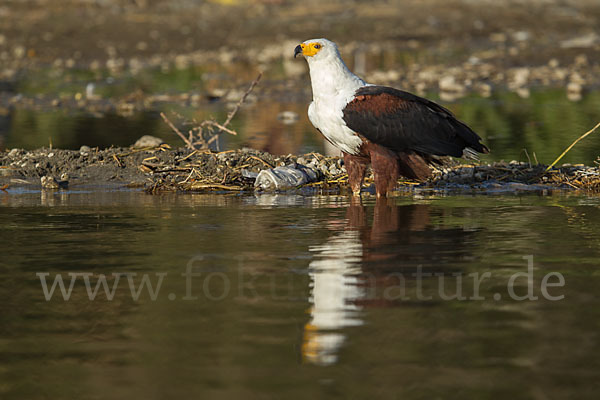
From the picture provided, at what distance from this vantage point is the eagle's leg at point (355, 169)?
445 inches

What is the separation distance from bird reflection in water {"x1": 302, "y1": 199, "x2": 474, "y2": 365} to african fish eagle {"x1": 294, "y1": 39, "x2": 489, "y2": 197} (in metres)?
0.67

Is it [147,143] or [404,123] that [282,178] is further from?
[147,143]

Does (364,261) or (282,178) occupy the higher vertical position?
(282,178)

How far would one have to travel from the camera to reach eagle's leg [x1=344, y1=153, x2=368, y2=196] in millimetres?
11297

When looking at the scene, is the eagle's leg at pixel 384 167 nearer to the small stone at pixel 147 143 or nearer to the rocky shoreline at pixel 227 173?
the rocky shoreline at pixel 227 173

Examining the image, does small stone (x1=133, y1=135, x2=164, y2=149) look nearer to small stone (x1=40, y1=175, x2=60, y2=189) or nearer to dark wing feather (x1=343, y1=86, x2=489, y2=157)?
small stone (x1=40, y1=175, x2=60, y2=189)

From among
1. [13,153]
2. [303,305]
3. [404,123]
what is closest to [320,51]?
[404,123]

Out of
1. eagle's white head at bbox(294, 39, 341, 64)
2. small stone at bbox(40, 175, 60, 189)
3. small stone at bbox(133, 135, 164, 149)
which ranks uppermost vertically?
eagle's white head at bbox(294, 39, 341, 64)

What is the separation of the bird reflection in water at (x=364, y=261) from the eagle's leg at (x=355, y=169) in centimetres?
89

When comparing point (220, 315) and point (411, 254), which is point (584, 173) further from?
point (220, 315)

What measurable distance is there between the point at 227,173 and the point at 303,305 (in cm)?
627

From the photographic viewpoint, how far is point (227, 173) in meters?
12.5

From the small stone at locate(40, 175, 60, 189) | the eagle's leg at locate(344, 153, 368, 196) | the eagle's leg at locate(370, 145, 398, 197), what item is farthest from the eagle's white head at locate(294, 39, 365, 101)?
the small stone at locate(40, 175, 60, 189)

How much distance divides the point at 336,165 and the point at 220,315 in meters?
6.97
